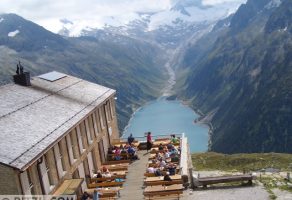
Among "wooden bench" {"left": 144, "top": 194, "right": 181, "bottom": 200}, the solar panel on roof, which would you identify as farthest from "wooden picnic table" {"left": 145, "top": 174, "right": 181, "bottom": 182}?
the solar panel on roof

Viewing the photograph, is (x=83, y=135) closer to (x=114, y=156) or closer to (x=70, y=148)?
(x=70, y=148)

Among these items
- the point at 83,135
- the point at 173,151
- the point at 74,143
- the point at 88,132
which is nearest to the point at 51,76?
the point at 88,132

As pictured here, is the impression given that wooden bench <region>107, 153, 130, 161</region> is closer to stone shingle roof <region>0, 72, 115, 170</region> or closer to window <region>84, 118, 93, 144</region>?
window <region>84, 118, 93, 144</region>

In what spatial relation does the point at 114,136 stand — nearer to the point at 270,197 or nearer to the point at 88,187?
the point at 88,187

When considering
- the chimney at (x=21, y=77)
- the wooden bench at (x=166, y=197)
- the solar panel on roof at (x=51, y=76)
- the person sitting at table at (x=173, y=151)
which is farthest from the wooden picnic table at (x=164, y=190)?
the solar panel on roof at (x=51, y=76)

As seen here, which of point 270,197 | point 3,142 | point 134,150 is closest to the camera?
point 3,142

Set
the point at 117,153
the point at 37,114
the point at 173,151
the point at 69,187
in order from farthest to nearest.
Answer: the point at 117,153 < the point at 173,151 < the point at 37,114 < the point at 69,187

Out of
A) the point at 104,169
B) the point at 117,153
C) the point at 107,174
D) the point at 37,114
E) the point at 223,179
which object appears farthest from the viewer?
the point at 117,153

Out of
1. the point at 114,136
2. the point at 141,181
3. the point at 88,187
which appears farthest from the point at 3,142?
the point at 114,136

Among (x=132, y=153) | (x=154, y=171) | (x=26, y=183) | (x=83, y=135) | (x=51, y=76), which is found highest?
(x=51, y=76)
